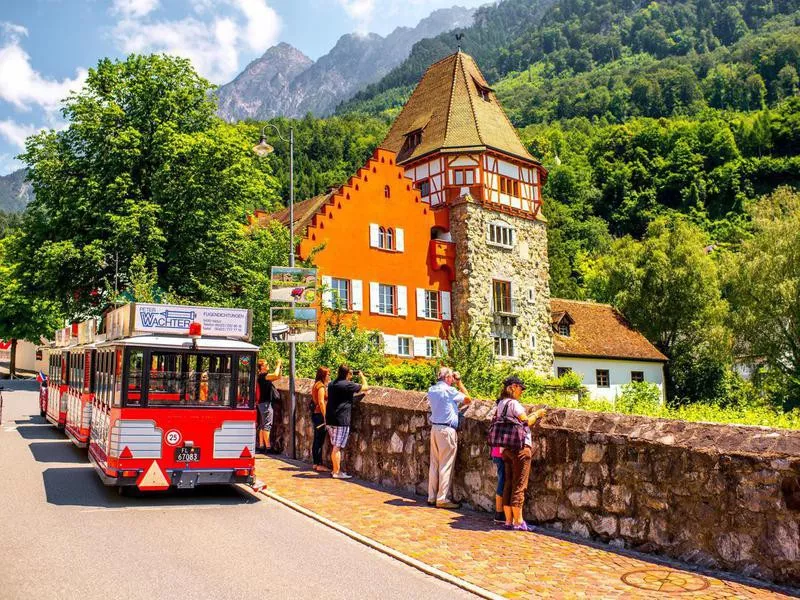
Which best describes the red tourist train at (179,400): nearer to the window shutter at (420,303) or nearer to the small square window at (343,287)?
the small square window at (343,287)

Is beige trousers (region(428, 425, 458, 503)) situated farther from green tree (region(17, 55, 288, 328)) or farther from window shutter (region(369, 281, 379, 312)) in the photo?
window shutter (region(369, 281, 379, 312))

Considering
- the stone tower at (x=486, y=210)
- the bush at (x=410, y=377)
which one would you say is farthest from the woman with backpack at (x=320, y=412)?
the stone tower at (x=486, y=210)

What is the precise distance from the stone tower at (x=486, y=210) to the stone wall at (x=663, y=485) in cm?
3361

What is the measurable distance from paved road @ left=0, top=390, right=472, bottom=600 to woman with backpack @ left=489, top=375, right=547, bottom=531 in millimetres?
1868

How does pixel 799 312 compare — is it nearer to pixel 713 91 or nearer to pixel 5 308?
pixel 5 308

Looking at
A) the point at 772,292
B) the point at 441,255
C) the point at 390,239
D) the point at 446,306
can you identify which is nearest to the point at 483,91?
the point at 441,255

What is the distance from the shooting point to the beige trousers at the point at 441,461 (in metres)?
10.7

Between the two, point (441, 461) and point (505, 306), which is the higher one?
point (505, 306)

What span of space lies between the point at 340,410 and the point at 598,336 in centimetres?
4102

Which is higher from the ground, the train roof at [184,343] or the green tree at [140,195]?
the green tree at [140,195]

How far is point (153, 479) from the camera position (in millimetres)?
11172

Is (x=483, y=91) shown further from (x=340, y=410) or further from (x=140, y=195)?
(x=340, y=410)

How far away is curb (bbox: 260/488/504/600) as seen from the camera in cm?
688

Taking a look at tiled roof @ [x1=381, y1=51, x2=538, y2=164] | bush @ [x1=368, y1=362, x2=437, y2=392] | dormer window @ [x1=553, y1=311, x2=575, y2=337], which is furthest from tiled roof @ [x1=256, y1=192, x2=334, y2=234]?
dormer window @ [x1=553, y1=311, x2=575, y2=337]
